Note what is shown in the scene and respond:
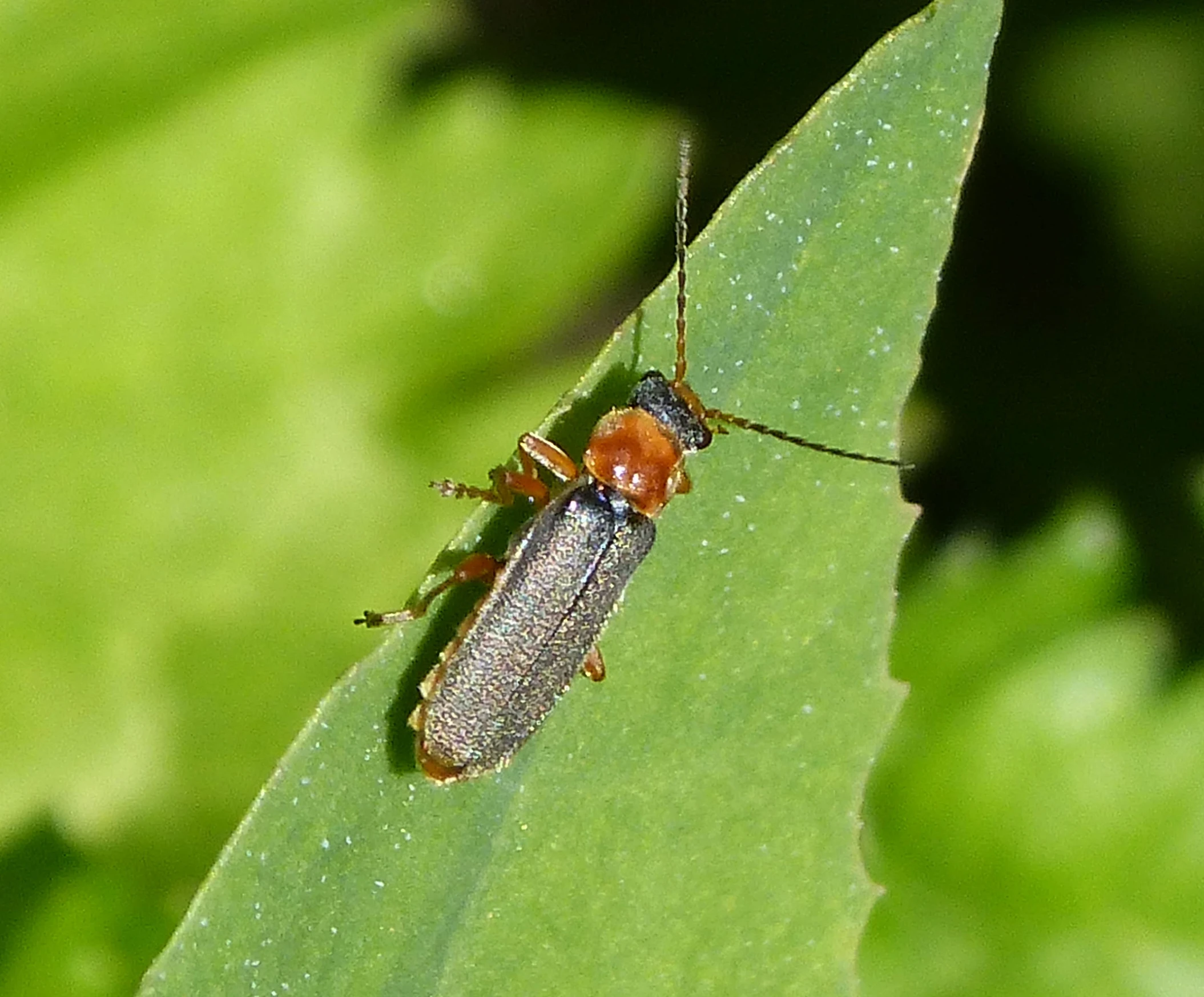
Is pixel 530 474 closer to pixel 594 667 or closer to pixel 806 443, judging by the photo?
pixel 594 667

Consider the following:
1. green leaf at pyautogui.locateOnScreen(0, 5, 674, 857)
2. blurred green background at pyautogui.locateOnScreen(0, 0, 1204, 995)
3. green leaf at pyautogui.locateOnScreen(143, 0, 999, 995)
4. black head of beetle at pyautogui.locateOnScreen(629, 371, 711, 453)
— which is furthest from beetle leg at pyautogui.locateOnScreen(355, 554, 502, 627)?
green leaf at pyautogui.locateOnScreen(0, 5, 674, 857)

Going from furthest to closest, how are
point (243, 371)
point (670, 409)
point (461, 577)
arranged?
point (243, 371) < point (670, 409) < point (461, 577)

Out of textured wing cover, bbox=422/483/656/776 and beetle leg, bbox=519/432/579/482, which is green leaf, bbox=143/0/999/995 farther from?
beetle leg, bbox=519/432/579/482

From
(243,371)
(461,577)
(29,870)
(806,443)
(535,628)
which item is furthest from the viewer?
(243,371)

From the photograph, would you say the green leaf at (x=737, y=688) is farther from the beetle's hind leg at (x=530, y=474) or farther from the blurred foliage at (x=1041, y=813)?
the blurred foliage at (x=1041, y=813)

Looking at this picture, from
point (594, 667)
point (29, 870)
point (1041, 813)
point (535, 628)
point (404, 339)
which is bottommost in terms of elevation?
point (1041, 813)

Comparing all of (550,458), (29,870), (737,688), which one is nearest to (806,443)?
(737,688)

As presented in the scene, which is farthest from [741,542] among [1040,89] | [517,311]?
[1040,89]
